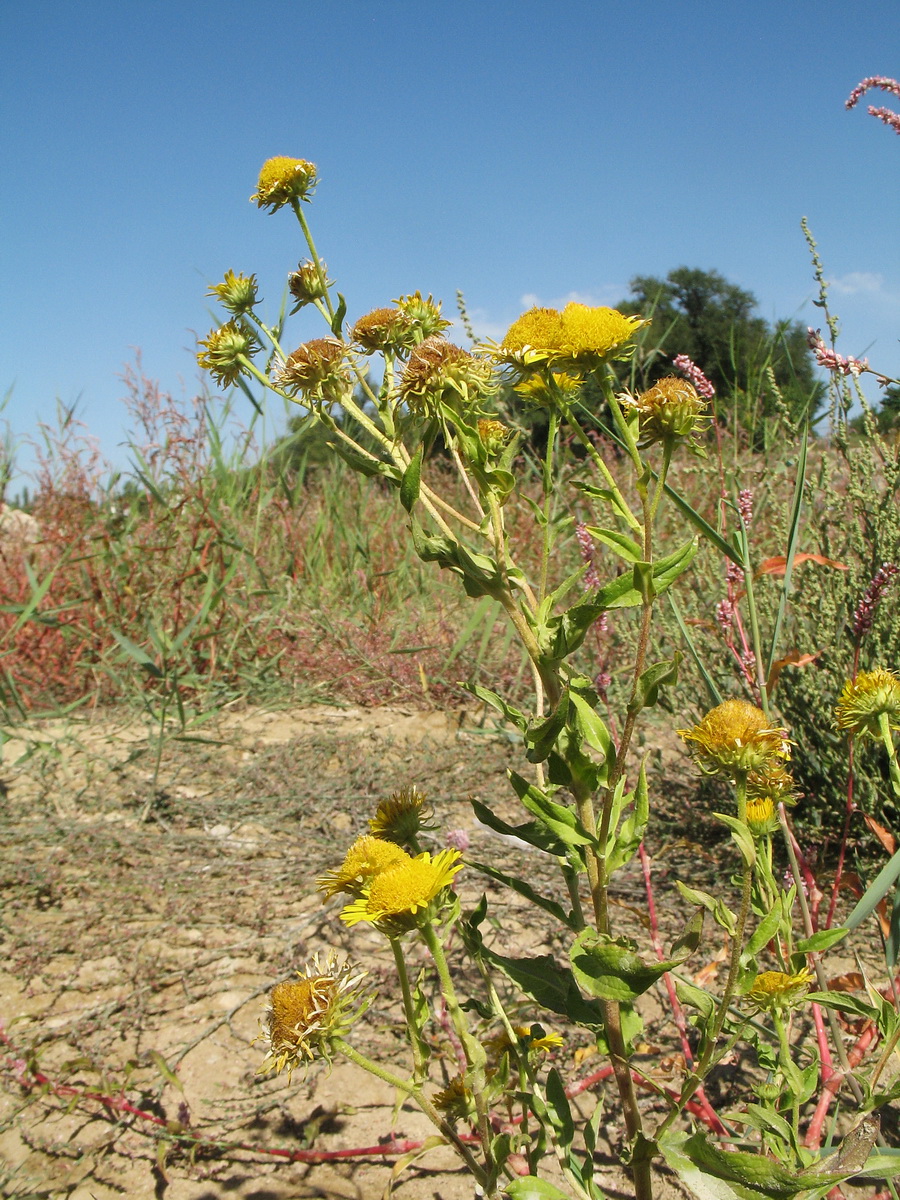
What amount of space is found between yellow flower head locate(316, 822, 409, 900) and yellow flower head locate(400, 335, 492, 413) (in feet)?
1.72

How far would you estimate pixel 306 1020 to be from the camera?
940mm

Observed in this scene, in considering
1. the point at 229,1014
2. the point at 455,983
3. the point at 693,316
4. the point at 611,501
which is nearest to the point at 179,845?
the point at 229,1014

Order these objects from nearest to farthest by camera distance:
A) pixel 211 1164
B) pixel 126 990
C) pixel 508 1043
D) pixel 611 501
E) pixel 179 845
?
pixel 611 501
pixel 508 1043
pixel 211 1164
pixel 126 990
pixel 179 845

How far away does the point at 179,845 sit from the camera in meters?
2.23

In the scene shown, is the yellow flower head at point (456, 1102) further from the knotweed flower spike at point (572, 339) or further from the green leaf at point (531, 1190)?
the knotweed flower spike at point (572, 339)

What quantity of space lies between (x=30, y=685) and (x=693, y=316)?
49.1ft

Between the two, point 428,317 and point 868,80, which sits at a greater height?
point 868,80

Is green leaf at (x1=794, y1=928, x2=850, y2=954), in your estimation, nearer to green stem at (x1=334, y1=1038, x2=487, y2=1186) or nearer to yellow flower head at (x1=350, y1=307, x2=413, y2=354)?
green stem at (x1=334, y1=1038, x2=487, y2=1186)

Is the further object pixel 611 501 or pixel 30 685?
pixel 30 685

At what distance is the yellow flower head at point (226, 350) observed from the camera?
1.26m

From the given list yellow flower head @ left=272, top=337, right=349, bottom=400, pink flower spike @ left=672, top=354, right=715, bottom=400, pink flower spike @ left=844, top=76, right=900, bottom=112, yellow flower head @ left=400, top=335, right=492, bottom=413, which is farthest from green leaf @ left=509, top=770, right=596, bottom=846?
pink flower spike @ left=844, top=76, right=900, bottom=112

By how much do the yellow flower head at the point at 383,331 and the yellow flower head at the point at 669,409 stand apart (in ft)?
1.27

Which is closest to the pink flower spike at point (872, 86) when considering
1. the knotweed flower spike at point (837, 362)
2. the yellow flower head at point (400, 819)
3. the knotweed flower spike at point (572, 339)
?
the knotweed flower spike at point (837, 362)

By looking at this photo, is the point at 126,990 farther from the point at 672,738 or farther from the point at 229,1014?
the point at 672,738
